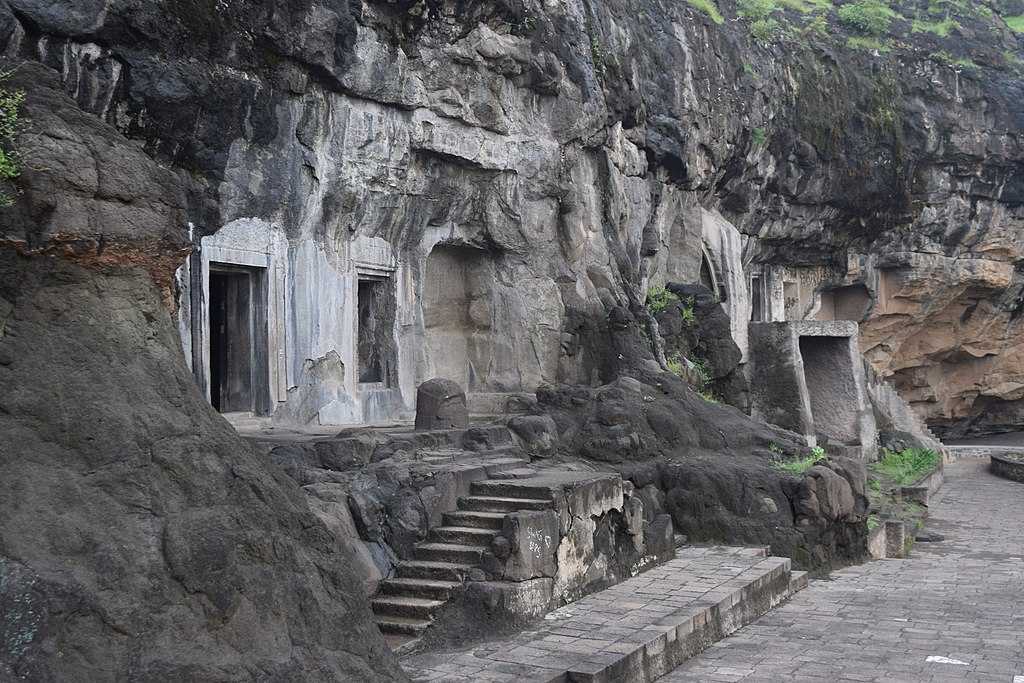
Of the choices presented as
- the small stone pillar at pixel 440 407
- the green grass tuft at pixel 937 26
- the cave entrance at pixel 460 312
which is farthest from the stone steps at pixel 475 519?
the green grass tuft at pixel 937 26

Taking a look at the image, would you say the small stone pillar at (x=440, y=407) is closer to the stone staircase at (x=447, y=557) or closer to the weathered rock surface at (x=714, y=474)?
the weathered rock surface at (x=714, y=474)

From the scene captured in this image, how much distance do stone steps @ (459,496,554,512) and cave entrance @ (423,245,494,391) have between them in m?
7.02

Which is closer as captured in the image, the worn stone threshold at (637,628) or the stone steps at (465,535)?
the worn stone threshold at (637,628)

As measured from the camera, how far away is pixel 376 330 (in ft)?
46.4

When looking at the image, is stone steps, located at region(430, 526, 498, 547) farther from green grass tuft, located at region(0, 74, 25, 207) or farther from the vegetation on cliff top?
the vegetation on cliff top

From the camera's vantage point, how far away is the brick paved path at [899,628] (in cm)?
757

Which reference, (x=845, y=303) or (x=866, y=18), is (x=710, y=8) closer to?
(x=866, y=18)

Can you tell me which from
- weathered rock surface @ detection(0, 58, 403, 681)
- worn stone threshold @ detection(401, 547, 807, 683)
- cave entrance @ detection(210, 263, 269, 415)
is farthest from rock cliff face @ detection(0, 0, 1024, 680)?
worn stone threshold @ detection(401, 547, 807, 683)

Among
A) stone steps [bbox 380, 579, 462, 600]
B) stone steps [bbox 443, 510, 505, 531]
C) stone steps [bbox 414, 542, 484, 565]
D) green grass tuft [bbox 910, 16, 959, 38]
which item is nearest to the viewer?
stone steps [bbox 380, 579, 462, 600]

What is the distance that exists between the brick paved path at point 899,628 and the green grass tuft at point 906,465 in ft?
15.5

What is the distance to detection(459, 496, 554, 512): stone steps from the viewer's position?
27.5 feet

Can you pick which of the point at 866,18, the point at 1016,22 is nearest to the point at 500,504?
the point at 866,18

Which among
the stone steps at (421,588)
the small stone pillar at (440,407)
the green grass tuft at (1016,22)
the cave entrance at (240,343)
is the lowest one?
the stone steps at (421,588)

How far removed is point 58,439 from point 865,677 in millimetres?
5315
